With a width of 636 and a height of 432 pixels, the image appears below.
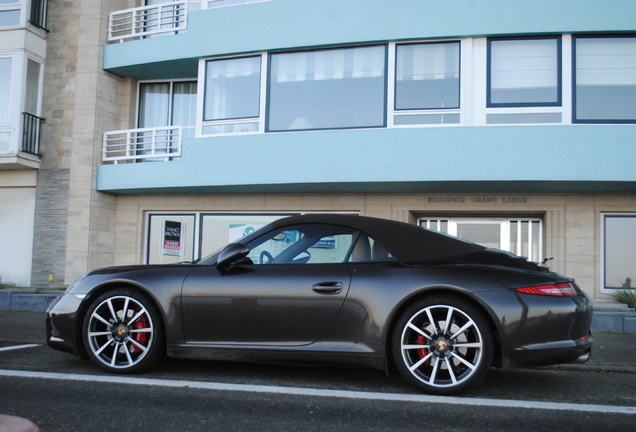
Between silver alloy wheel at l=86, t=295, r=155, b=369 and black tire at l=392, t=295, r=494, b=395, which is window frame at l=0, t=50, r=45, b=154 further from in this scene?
black tire at l=392, t=295, r=494, b=395

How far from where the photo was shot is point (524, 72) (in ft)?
39.8

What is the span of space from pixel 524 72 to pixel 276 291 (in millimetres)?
9259

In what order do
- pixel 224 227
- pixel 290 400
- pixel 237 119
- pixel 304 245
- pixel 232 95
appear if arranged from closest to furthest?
pixel 290 400, pixel 304 245, pixel 237 119, pixel 232 95, pixel 224 227

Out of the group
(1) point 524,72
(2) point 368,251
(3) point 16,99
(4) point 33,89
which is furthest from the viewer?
(4) point 33,89

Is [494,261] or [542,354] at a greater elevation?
[494,261]

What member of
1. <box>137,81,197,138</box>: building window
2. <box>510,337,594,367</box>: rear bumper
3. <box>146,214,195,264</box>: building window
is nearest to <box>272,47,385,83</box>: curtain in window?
<box>137,81,197,138</box>: building window

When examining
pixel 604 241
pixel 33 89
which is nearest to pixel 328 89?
pixel 604 241

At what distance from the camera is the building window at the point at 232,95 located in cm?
1366

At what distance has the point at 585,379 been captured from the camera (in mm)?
5074

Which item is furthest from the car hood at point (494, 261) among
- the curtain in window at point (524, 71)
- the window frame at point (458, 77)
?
the curtain in window at point (524, 71)

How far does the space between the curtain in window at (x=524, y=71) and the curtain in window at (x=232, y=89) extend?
492 centimetres

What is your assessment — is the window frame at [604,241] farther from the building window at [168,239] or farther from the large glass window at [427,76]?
the building window at [168,239]

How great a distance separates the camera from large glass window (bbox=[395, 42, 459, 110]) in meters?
12.4

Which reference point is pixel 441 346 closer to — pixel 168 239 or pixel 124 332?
pixel 124 332
